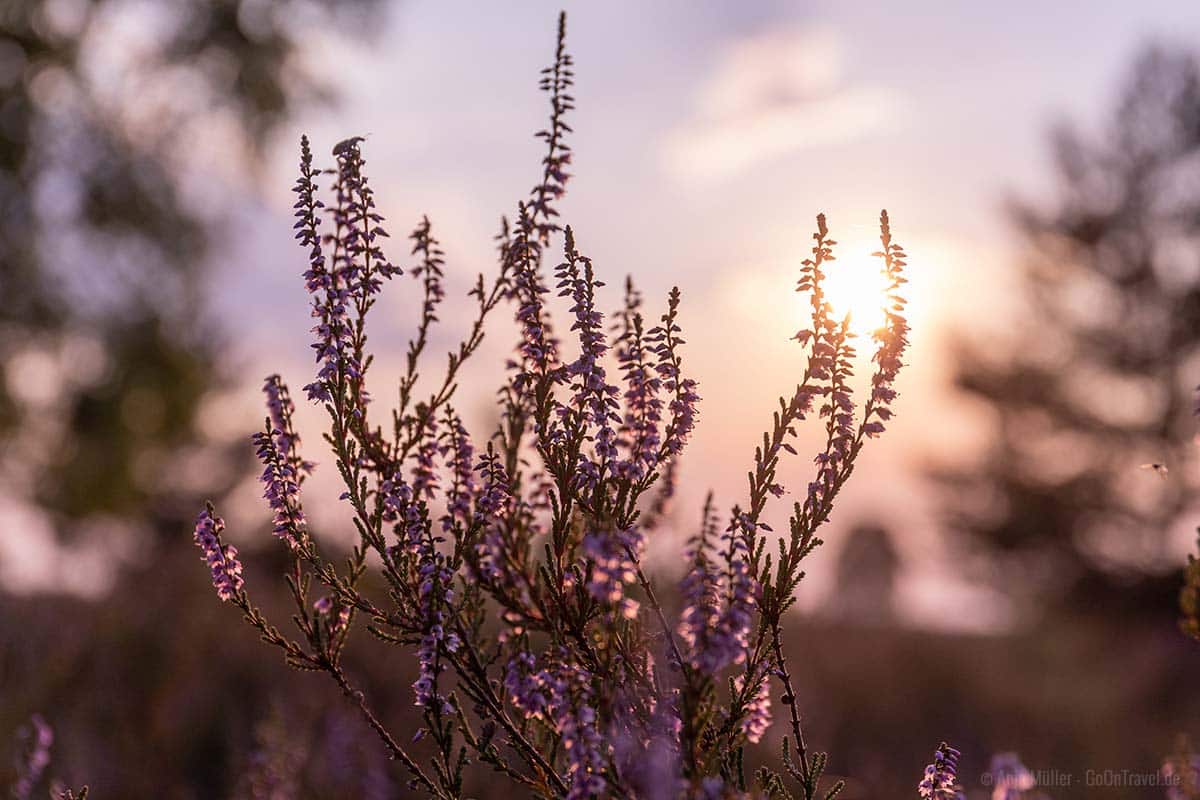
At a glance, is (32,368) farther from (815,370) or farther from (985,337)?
(815,370)

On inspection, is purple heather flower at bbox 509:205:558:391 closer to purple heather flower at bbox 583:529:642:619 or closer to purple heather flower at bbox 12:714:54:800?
purple heather flower at bbox 583:529:642:619

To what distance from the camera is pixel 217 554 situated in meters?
3.71

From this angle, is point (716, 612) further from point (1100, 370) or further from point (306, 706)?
point (1100, 370)

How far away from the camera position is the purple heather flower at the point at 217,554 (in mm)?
3670

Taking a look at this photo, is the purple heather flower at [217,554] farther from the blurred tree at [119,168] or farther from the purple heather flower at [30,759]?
the blurred tree at [119,168]

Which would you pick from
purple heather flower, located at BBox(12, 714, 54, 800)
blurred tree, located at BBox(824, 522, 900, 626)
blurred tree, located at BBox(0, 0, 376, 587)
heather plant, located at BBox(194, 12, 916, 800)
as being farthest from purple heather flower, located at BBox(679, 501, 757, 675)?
blurred tree, located at BBox(824, 522, 900, 626)

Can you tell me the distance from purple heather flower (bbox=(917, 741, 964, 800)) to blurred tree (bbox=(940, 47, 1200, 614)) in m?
23.9

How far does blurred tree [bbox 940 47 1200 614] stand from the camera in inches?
1006

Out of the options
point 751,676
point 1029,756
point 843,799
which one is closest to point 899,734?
point 1029,756

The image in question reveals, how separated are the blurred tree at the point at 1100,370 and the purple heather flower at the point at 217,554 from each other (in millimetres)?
24969

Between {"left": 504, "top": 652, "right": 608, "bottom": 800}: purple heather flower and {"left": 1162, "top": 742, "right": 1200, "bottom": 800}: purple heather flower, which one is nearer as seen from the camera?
{"left": 504, "top": 652, "right": 608, "bottom": 800}: purple heather flower

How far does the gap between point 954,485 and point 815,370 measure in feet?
83.8

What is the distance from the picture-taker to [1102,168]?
88.7 feet

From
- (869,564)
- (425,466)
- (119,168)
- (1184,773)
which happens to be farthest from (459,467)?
(869,564)
